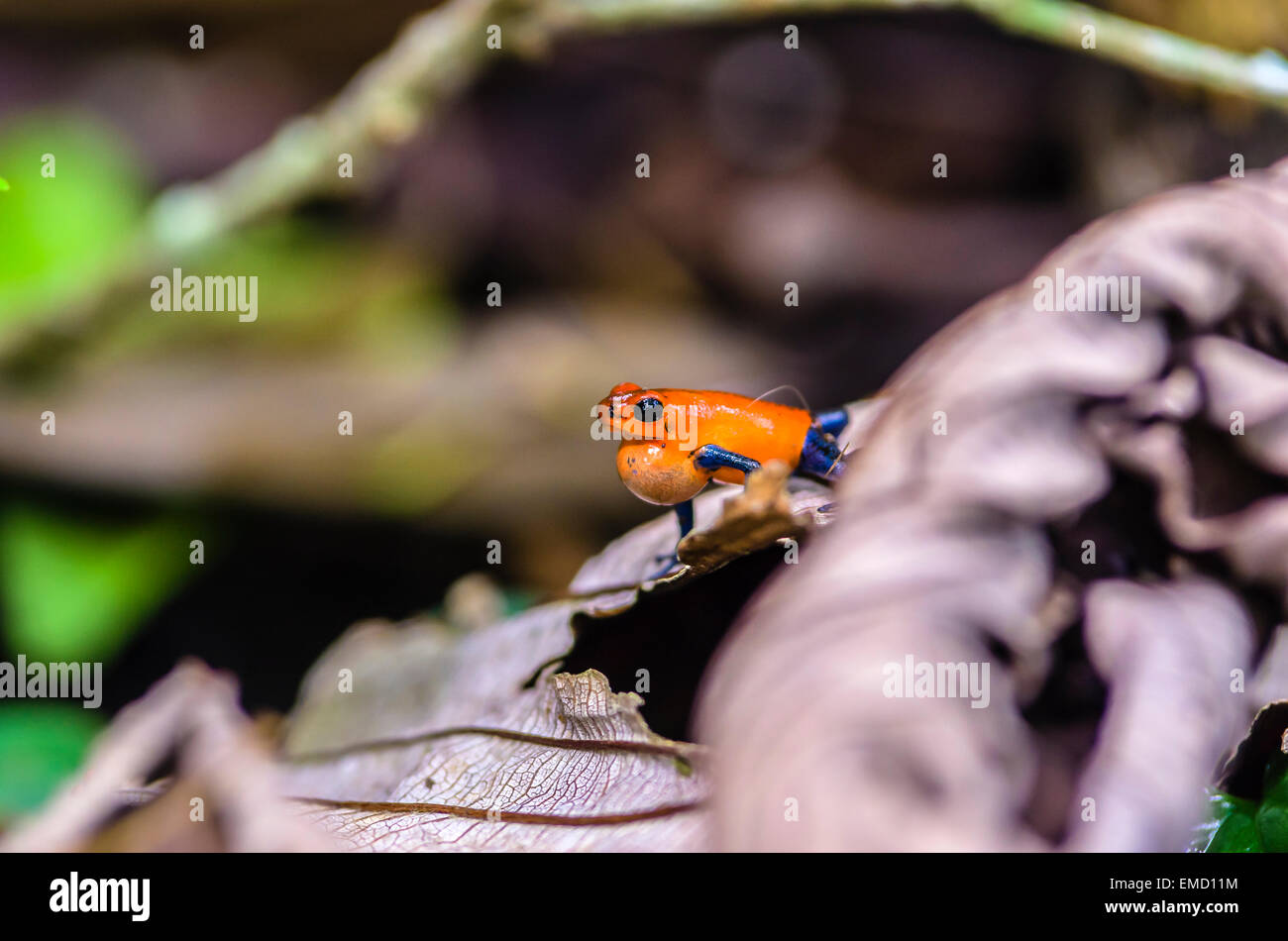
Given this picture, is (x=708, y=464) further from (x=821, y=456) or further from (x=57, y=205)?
(x=57, y=205)

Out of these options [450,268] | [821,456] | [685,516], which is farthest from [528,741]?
[450,268]

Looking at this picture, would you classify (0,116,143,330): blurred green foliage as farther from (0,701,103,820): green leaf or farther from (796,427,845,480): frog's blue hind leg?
(796,427,845,480): frog's blue hind leg

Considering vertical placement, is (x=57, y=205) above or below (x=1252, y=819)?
above

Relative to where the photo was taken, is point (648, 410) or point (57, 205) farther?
point (57, 205)

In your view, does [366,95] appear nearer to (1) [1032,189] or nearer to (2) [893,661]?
(2) [893,661]

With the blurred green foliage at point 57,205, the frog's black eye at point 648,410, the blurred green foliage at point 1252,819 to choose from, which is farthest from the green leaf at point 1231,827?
the blurred green foliage at point 57,205

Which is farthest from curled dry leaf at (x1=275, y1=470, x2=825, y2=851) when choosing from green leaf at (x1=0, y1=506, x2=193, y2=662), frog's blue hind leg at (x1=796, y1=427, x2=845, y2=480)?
green leaf at (x1=0, y1=506, x2=193, y2=662)
